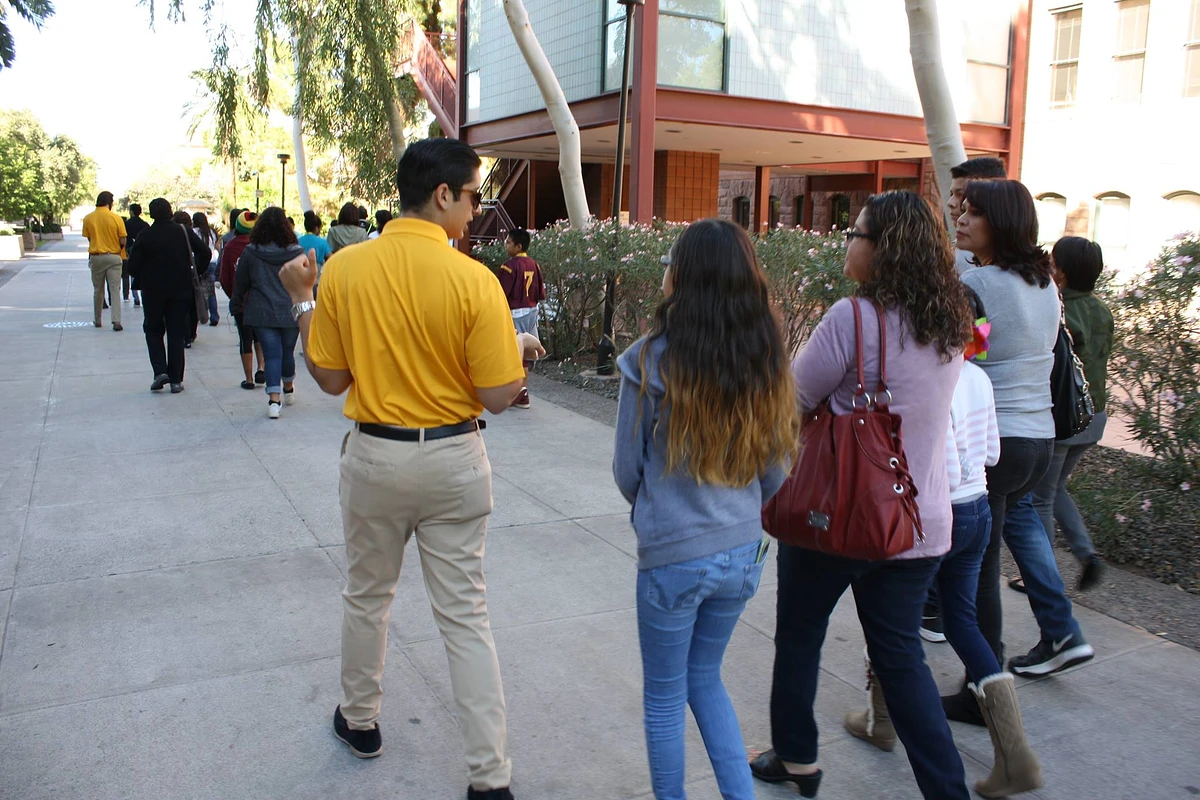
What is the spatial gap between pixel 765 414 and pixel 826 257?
216 inches

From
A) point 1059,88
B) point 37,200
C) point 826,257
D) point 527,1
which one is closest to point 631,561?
point 826,257

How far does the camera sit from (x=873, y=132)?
54.6 feet

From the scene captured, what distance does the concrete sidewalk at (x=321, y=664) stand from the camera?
10.2 feet

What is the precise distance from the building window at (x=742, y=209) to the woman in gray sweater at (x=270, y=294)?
1775cm

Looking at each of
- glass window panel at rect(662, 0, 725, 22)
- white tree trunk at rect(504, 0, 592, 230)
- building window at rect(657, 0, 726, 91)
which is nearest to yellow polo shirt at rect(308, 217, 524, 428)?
white tree trunk at rect(504, 0, 592, 230)

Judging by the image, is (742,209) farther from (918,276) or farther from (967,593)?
(918,276)

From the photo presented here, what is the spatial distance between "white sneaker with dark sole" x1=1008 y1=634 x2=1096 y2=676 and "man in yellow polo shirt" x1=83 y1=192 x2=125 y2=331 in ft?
42.6

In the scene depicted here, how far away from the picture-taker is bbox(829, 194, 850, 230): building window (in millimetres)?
23984

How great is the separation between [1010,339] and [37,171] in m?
60.0

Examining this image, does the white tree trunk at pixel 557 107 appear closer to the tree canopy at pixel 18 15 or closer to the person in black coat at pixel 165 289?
the person in black coat at pixel 165 289

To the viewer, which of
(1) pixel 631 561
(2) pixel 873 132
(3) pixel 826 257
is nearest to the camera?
(1) pixel 631 561

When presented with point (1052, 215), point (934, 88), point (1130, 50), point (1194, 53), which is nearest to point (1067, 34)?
point (1130, 50)

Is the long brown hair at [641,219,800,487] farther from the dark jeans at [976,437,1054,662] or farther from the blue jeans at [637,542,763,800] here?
the dark jeans at [976,437,1054,662]

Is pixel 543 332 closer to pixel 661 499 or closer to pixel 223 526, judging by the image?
pixel 223 526
